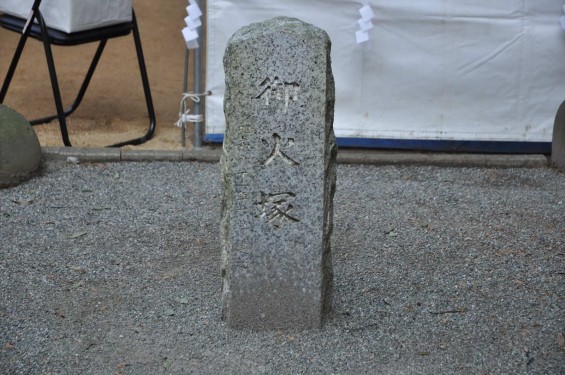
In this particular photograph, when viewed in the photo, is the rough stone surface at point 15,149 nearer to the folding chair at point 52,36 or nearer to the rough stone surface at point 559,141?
the folding chair at point 52,36

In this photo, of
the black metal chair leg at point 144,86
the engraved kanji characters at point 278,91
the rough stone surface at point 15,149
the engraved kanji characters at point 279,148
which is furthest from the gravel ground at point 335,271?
the engraved kanji characters at point 278,91

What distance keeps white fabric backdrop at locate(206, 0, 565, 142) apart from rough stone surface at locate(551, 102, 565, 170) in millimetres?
213

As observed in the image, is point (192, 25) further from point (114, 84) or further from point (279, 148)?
point (279, 148)

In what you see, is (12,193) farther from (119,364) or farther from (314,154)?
(314,154)

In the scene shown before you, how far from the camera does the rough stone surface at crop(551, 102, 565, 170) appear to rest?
6.39 meters

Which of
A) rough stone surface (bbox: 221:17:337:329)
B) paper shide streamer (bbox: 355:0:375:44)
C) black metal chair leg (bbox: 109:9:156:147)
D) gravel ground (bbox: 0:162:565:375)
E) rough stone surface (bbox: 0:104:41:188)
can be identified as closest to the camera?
rough stone surface (bbox: 221:17:337:329)

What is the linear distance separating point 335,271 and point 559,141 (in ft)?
8.79

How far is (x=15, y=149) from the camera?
5.79 m

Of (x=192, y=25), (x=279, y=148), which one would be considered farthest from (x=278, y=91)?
(x=192, y=25)

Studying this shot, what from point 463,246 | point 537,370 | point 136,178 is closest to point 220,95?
point 136,178

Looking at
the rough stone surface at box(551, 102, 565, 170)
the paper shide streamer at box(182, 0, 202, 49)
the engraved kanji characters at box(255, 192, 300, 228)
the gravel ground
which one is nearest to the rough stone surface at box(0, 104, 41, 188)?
the gravel ground

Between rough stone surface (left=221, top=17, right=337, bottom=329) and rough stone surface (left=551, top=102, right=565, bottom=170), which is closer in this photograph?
rough stone surface (left=221, top=17, right=337, bottom=329)

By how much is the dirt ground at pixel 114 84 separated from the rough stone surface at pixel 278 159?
3223 mm

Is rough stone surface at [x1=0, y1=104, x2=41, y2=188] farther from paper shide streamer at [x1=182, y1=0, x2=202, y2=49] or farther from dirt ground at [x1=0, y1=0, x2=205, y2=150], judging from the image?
paper shide streamer at [x1=182, y1=0, x2=202, y2=49]
